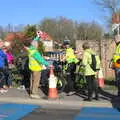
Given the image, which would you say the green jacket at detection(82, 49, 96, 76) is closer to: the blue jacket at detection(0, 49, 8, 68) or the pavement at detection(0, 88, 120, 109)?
the pavement at detection(0, 88, 120, 109)

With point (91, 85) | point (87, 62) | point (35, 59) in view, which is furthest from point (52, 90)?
point (87, 62)

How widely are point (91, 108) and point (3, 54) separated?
4.23m

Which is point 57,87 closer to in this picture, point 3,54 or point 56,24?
point 3,54

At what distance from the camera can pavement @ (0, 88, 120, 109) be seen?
13.1m

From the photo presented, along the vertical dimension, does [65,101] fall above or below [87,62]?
→ below

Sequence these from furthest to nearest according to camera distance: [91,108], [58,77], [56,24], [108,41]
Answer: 1. [56,24]
2. [108,41]
3. [58,77]
4. [91,108]

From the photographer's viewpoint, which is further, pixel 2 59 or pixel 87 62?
pixel 2 59

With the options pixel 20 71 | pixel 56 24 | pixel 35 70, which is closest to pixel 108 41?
pixel 20 71

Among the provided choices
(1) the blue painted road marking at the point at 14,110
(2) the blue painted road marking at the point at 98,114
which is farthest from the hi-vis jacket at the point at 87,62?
(1) the blue painted road marking at the point at 14,110

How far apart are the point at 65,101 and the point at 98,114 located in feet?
6.56

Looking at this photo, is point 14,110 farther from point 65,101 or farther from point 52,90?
point 52,90

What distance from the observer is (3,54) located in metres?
15.4

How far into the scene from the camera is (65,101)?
13.5m

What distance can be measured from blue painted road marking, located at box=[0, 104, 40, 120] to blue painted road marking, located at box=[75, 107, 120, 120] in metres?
1.44
